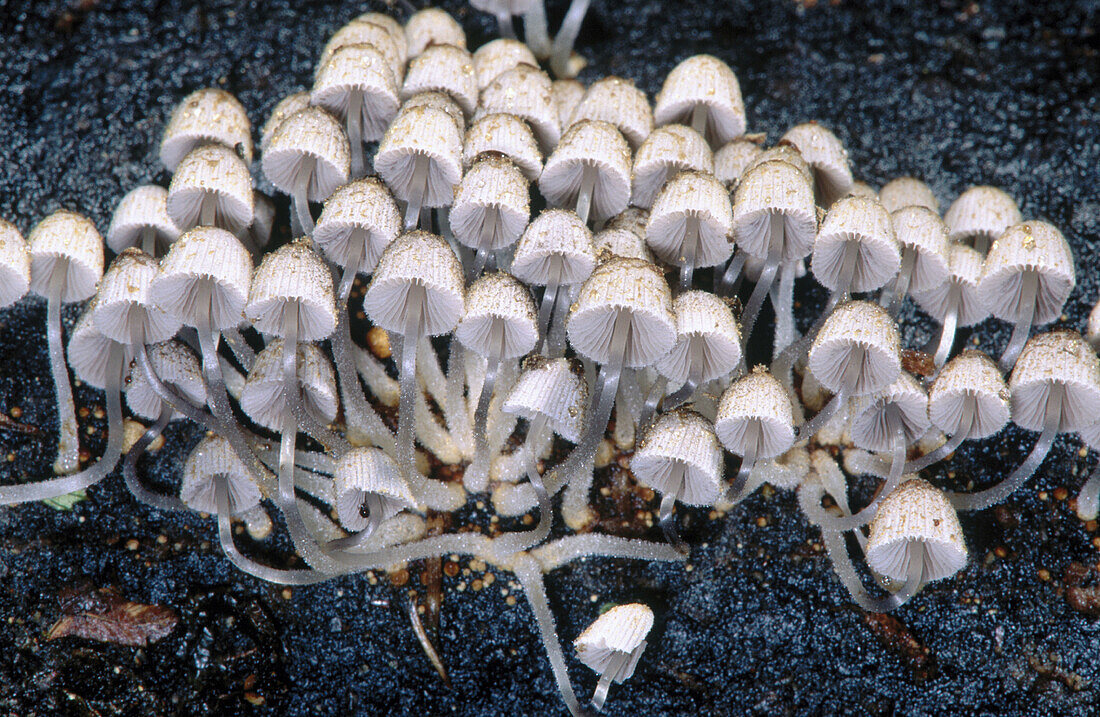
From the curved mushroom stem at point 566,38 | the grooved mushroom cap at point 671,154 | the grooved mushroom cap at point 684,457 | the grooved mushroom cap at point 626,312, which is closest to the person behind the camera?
the grooved mushroom cap at point 626,312

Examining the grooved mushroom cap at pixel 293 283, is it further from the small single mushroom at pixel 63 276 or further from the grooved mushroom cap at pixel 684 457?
the grooved mushroom cap at pixel 684 457

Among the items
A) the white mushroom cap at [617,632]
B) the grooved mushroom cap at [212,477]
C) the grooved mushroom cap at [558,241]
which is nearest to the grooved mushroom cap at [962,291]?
the grooved mushroom cap at [558,241]

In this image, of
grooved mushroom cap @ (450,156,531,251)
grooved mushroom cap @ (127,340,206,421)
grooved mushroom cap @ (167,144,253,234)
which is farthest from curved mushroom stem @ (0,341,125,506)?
grooved mushroom cap @ (450,156,531,251)

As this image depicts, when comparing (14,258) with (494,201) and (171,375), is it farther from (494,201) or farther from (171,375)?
(494,201)

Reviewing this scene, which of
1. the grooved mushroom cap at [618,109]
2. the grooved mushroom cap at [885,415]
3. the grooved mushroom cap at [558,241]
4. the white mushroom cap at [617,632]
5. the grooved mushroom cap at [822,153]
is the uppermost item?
the grooved mushroom cap at [618,109]

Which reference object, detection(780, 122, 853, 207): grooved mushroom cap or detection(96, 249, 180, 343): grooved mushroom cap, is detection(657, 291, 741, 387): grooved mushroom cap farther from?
detection(96, 249, 180, 343): grooved mushroom cap

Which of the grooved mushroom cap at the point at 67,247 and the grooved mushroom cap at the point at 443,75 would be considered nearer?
the grooved mushroom cap at the point at 67,247

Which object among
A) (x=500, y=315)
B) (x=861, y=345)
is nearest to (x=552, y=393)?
(x=500, y=315)
